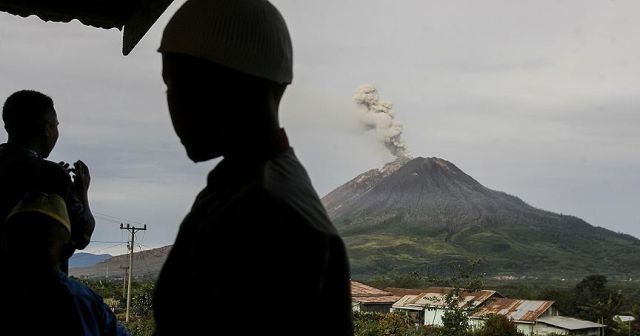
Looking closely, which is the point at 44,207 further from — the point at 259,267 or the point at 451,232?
the point at 451,232

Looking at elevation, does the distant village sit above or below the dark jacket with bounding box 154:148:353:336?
below

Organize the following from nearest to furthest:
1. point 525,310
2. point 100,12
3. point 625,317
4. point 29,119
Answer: point 29,119 < point 100,12 < point 525,310 < point 625,317

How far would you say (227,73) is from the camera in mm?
655

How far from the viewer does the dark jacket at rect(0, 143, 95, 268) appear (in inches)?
62.8

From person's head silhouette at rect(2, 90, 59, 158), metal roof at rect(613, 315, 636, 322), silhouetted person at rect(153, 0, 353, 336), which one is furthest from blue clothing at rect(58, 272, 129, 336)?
metal roof at rect(613, 315, 636, 322)

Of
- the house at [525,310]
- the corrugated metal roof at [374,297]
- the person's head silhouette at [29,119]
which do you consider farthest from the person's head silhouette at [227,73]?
the corrugated metal roof at [374,297]

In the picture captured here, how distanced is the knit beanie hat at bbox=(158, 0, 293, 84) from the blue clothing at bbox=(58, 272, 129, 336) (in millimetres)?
1018

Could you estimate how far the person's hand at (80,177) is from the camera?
1.73 m

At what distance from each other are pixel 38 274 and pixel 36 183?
23 cm

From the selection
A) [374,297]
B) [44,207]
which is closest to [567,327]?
[374,297]

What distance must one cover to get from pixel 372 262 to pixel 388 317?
69626 mm

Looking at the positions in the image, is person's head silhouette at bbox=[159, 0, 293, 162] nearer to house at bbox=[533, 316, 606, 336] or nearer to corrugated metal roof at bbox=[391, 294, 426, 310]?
corrugated metal roof at bbox=[391, 294, 426, 310]

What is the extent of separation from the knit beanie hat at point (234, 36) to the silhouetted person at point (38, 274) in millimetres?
906

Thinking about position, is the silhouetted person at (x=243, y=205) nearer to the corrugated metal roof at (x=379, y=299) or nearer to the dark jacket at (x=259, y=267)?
the dark jacket at (x=259, y=267)
